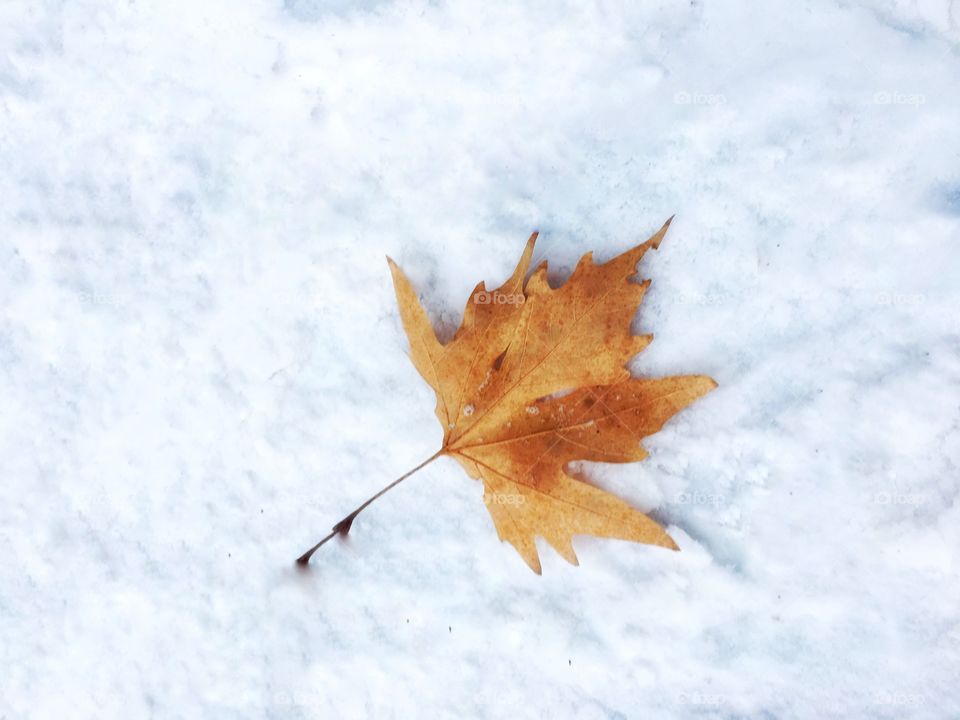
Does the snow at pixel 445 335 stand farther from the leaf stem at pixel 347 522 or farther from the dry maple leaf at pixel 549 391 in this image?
the dry maple leaf at pixel 549 391

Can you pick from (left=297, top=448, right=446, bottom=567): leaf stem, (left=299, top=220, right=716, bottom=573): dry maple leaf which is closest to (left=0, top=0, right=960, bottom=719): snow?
(left=297, top=448, right=446, bottom=567): leaf stem

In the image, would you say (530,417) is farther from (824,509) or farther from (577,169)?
(824,509)

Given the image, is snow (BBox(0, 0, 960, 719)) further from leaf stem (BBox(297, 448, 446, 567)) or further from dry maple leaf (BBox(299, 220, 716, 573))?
dry maple leaf (BBox(299, 220, 716, 573))

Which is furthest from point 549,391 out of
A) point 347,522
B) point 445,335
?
point 347,522

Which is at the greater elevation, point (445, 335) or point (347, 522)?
point (445, 335)

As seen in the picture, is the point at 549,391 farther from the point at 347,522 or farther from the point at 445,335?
the point at 347,522

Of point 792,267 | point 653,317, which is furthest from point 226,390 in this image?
point 792,267
